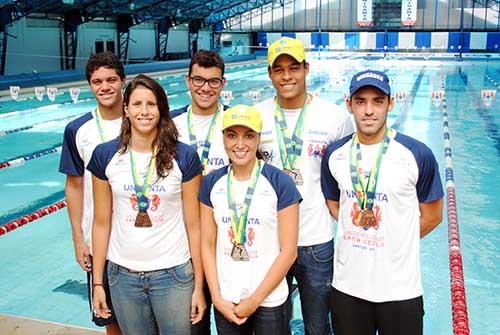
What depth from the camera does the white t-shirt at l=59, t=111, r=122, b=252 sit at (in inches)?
86.7

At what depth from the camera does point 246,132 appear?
1844 millimetres

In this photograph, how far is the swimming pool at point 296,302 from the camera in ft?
11.6

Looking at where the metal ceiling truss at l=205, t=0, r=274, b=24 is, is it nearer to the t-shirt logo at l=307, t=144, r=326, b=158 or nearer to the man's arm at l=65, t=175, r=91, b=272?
the man's arm at l=65, t=175, r=91, b=272

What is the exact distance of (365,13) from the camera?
30.3 metres

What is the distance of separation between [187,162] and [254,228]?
12.9 inches

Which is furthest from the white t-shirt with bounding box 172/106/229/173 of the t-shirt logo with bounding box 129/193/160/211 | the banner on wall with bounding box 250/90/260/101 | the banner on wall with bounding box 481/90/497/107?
the banner on wall with bounding box 481/90/497/107

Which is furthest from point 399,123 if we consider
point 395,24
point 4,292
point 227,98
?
point 395,24

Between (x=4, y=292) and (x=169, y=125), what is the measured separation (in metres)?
2.46

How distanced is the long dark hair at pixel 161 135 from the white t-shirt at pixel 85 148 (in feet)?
1.03

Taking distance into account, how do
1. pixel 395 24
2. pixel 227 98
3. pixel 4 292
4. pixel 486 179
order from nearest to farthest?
1. pixel 4 292
2. pixel 486 179
3. pixel 227 98
4. pixel 395 24

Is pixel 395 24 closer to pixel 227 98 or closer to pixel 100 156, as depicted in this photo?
pixel 227 98

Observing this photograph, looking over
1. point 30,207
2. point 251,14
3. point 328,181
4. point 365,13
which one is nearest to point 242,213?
point 328,181

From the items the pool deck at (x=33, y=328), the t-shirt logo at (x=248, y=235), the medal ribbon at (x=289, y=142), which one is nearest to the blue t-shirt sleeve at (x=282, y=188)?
the t-shirt logo at (x=248, y=235)

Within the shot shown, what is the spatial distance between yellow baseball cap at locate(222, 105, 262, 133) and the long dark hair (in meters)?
0.20
